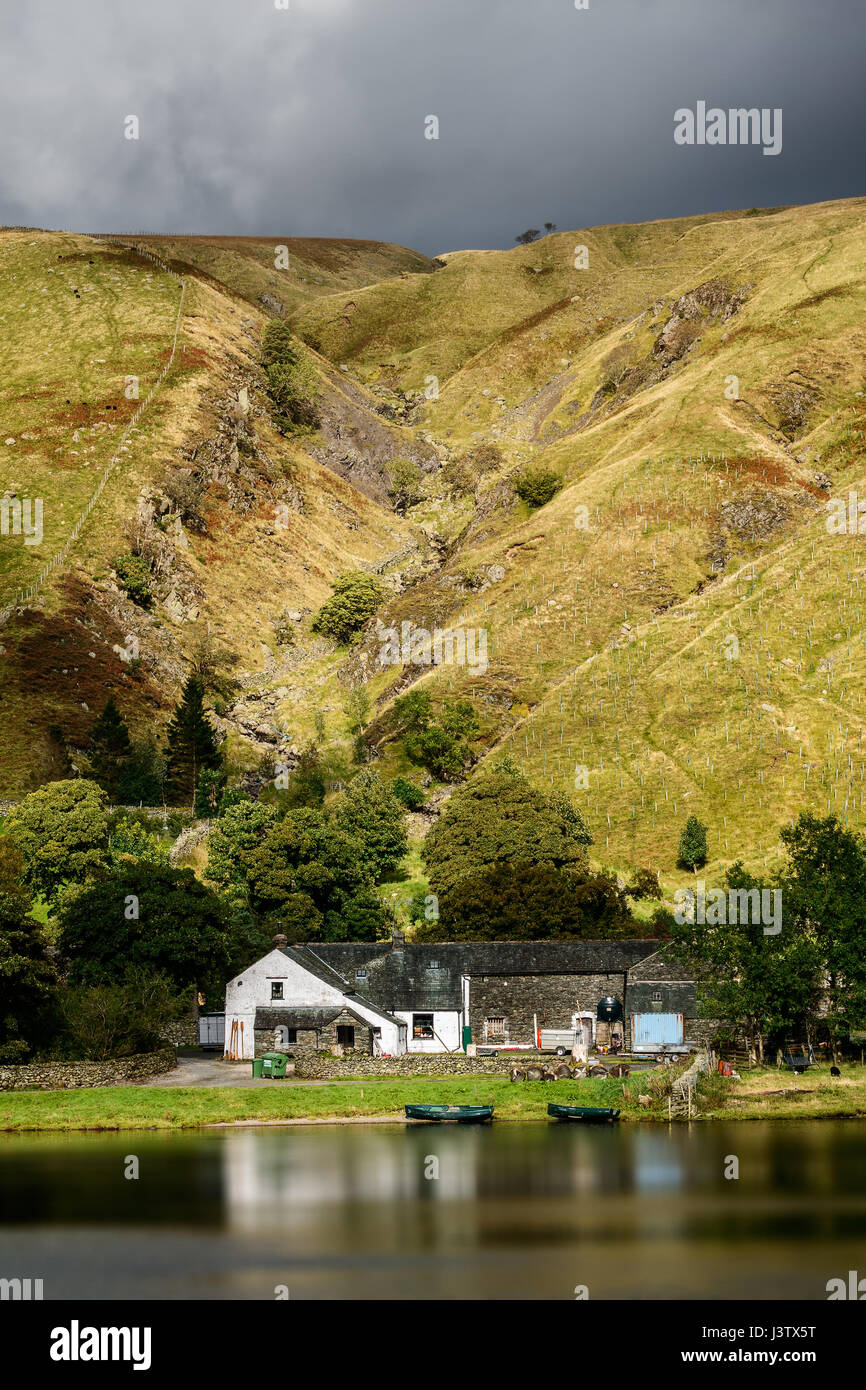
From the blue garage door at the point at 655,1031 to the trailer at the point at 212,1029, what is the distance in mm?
21703

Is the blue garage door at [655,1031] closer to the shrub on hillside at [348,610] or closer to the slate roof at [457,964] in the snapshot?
the slate roof at [457,964]

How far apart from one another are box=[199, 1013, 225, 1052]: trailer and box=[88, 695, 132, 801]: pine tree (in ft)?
130

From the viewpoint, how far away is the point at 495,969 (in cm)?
6438

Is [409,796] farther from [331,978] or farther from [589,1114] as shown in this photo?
[589,1114]

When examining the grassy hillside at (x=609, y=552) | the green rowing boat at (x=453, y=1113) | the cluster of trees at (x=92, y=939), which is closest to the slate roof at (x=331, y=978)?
the cluster of trees at (x=92, y=939)

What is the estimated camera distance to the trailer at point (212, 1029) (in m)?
70.1

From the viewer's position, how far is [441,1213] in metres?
35.0

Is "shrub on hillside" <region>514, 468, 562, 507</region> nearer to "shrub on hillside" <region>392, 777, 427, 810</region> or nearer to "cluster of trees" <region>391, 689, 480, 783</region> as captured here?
"cluster of trees" <region>391, 689, 480, 783</region>

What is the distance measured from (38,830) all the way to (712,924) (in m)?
47.6

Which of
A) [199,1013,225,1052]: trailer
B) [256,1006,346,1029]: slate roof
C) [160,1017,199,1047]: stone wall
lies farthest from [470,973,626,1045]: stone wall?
[199,1013,225,1052]: trailer

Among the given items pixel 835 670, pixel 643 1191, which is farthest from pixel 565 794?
pixel 643 1191
